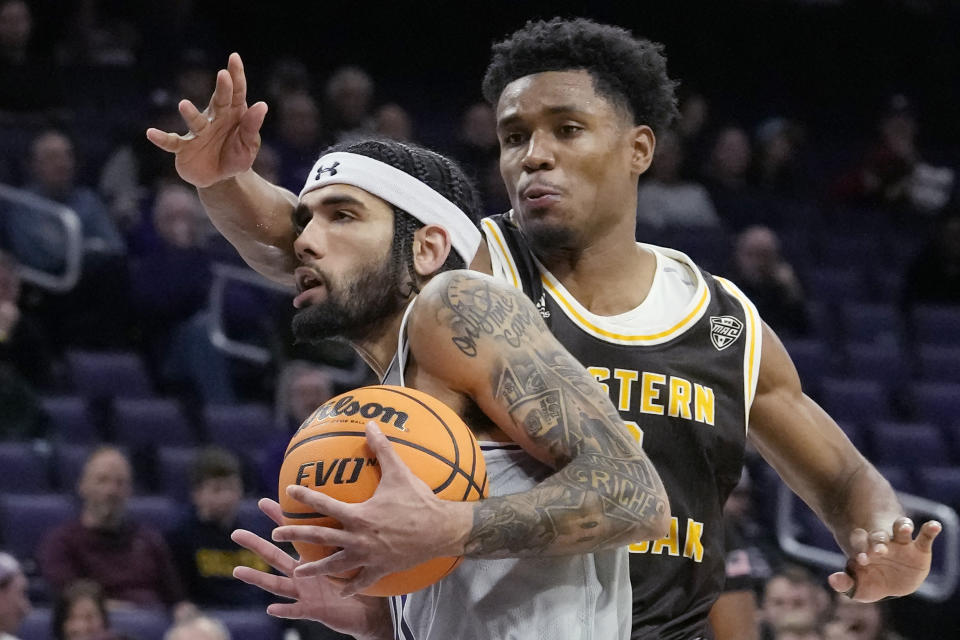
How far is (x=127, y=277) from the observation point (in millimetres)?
8094

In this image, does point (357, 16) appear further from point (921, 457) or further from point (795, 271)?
point (921, 457)

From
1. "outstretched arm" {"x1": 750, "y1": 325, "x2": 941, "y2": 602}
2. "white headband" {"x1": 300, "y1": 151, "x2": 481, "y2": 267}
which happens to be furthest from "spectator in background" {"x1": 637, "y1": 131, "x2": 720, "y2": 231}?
"white headband" {"x1": 300, "y1": 151, "x2": 481, "y2": 267}

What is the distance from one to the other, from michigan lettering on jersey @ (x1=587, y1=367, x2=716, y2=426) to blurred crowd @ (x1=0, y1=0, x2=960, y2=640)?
0.70 m

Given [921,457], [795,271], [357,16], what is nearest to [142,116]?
[357,16]

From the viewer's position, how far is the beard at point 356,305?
118 inches

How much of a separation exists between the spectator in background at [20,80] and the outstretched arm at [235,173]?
18.5 feet

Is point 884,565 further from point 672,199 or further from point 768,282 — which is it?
point 672,199

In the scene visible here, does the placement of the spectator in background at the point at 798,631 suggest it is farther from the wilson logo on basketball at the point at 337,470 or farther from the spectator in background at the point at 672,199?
the spectator in background at the point at 672,199

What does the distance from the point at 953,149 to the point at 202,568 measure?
29.4ft

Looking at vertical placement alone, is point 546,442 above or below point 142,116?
below

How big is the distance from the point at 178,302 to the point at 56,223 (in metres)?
0.77

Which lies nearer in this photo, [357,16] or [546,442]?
[546,442]

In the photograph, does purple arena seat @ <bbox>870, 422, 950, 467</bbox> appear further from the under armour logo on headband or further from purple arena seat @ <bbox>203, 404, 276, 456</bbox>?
the under armour logo on headband

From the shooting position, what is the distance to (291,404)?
7.68m
